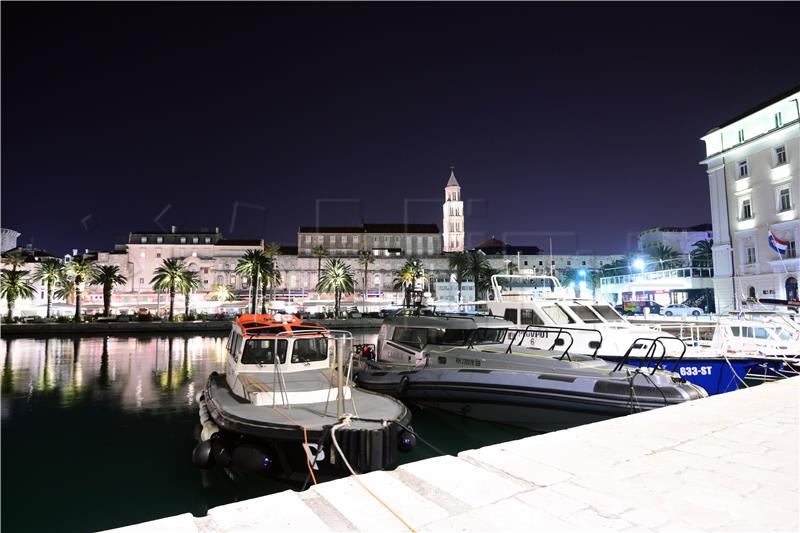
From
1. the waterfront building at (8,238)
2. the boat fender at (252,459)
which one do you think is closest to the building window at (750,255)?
the boat fender at (252,459)

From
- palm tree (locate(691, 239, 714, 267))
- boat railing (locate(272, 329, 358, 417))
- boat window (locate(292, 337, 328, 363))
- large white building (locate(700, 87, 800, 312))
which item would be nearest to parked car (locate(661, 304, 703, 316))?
large white building (locate(700, 87, 800, 312))

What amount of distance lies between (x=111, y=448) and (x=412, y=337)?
833 centimetres

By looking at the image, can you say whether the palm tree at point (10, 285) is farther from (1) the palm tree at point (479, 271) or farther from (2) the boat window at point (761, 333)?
(2) the boat window at point (761, 333)

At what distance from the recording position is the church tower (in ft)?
349

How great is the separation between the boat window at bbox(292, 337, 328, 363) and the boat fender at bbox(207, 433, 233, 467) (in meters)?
2.25

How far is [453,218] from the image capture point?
107 meters

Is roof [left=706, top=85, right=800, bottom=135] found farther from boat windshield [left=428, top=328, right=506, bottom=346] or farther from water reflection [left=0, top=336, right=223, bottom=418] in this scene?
water reflection [left=0, top=336, right=223, bottom=418]

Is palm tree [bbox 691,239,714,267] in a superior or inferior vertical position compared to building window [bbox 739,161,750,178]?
inferior

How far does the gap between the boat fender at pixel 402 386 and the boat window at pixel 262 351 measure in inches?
165

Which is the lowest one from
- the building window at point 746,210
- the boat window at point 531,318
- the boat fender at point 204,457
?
the boat fender at point 204,457

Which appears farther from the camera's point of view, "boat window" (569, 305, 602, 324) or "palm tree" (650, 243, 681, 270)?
"palm tree" (650, 243, 681, 270)

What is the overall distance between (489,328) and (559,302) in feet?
9.23

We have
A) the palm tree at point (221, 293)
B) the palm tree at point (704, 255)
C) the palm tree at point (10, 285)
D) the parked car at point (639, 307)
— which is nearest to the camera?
the parked car at point (639, 307)

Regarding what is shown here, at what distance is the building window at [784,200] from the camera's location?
1328 inches
